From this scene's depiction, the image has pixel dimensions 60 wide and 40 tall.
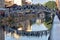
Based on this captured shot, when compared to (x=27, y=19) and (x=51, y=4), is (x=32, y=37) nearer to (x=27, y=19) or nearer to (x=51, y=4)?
(x=27, y=19)

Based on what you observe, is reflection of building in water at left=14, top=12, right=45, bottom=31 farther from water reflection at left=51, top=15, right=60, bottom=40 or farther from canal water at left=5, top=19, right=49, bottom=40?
water reflection at left=51, top=15, right=60, bottom=40

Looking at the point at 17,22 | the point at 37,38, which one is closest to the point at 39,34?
the point at 37,38

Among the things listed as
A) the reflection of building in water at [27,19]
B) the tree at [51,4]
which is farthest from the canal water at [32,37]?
the tree at [51,4]

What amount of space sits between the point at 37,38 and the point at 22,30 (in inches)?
3.3

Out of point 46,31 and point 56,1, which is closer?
point 46,31

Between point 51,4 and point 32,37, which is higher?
point 51,4

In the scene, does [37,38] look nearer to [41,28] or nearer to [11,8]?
[41,28]

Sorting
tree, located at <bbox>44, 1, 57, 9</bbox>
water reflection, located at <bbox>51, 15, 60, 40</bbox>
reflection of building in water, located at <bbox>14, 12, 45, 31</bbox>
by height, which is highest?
tree, located at <bbox>44, 1, 57, 9</bbox>

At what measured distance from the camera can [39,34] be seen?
88 cm

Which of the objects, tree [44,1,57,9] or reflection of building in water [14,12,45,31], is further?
tree [44,1,57,9]

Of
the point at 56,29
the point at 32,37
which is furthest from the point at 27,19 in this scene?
the point at 56,29

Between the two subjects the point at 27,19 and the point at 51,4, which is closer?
the point at 27,19

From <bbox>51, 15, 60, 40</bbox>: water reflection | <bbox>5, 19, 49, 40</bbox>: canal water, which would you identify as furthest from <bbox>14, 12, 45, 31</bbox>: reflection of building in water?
<bbox>51, 15, 60, 40</bbox>: water reflection

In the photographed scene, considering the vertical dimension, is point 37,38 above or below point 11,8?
below
